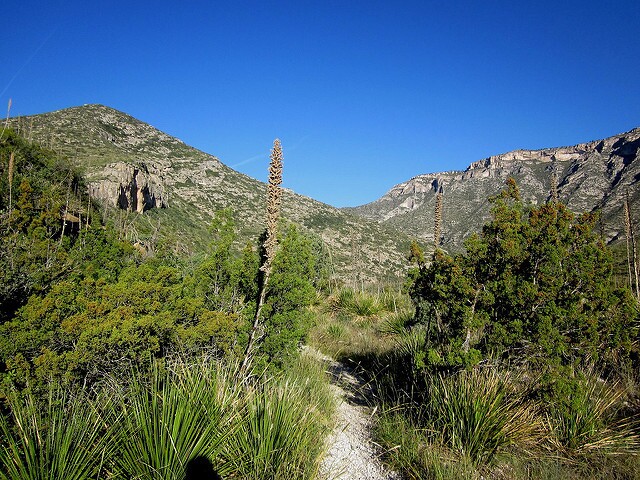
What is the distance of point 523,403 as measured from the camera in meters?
4.61

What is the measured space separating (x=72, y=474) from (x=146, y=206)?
39.8 metres

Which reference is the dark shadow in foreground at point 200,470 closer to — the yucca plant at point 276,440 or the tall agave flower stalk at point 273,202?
the yucca plant at point 276,440

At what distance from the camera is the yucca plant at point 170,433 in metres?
3.03

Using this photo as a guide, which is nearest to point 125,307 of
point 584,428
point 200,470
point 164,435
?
A: point 164,435

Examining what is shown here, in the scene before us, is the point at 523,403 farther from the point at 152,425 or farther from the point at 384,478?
the point at 152,425

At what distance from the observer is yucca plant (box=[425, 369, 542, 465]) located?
4.18m

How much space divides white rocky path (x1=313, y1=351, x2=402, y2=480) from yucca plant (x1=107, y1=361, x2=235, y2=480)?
4.02 ft

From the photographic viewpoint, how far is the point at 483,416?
168 inches

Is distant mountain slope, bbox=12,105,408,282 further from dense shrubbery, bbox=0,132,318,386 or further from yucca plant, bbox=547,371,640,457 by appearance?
yucca plant, bbox=547,371,640,457

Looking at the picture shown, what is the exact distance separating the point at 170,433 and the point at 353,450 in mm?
2533

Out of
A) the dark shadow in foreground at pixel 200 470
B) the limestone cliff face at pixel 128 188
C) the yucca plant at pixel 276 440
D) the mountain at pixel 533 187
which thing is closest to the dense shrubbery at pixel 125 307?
the yucca plant at pixel 276 440

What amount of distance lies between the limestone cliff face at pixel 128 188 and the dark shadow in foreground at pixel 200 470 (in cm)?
3129

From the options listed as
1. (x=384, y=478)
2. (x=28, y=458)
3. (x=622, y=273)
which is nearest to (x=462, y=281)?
(x=384, y=478)

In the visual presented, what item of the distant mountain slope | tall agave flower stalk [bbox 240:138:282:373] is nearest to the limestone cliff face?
the distant mountain slope
